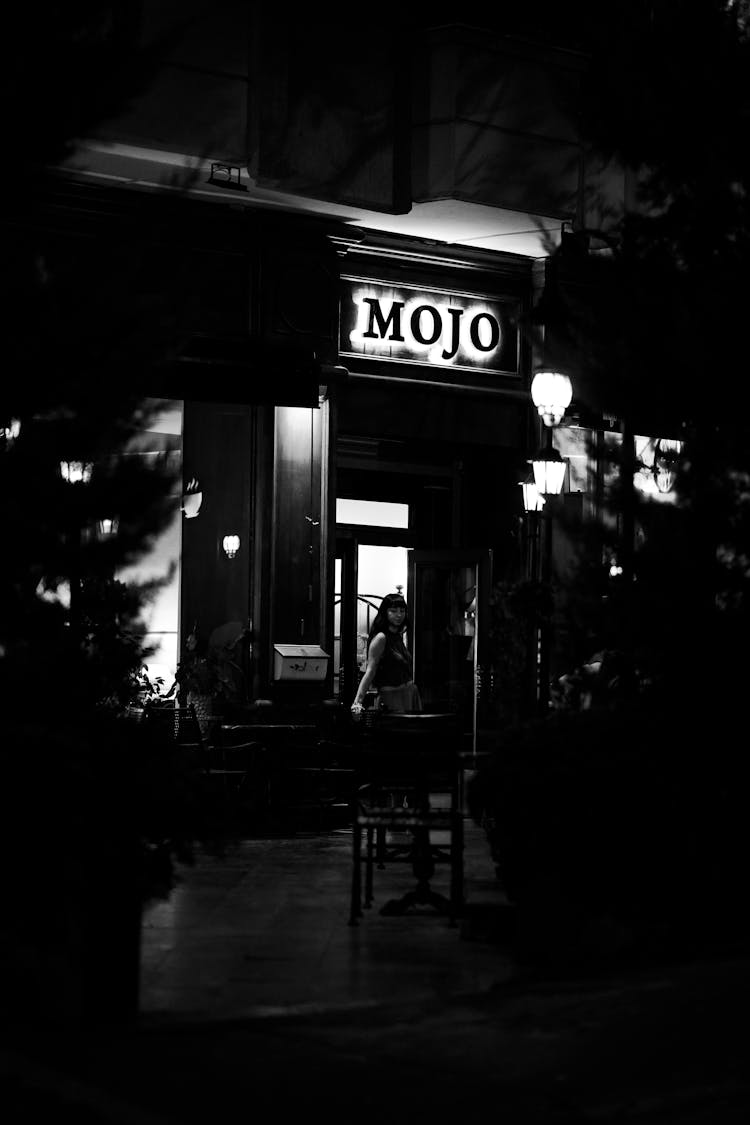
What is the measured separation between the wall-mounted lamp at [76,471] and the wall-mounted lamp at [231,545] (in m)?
7.10

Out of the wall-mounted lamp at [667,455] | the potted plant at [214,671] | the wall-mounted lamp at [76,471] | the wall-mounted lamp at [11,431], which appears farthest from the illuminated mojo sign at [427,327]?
the wall-mounted lamp at [11,431]

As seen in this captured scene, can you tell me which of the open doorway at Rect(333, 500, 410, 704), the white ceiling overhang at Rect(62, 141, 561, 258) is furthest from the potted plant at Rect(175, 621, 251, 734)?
the white ceiling overhang at Rect(62, 141, 561, 258)

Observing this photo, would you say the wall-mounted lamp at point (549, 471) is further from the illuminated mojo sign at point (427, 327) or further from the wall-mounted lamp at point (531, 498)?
the illuminated mojo sign at point (427, 327)

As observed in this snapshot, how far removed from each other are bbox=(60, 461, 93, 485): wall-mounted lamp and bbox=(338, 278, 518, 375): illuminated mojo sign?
7.63 metres

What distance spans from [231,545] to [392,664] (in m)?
1.90

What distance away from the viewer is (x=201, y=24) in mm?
13727

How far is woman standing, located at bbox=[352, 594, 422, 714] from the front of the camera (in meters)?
15.2

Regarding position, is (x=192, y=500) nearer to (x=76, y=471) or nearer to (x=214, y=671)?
(x=214, y=671)

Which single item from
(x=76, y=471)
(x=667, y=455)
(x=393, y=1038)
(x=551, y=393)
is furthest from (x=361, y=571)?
(x=393, y=1038)

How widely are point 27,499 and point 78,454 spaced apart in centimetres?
34

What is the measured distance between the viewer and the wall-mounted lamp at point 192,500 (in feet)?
52.8

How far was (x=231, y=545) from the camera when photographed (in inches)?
621

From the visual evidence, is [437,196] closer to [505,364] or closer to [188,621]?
[505,364]

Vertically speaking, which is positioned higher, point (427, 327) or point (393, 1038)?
point (427, 327)
